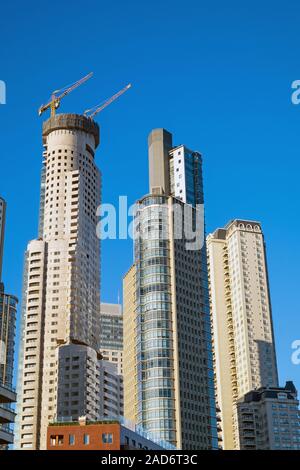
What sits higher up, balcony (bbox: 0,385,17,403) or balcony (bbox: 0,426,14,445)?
balcony (bbox: 0,385,17,403)

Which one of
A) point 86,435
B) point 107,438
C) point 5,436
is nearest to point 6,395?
point 5,436

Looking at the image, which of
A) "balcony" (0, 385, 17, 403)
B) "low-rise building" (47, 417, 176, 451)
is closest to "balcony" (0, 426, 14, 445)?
"balcony" (0, 385, 17, 403)

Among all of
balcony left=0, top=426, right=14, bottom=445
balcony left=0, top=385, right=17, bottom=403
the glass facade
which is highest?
the glass facade

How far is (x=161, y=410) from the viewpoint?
180750mm

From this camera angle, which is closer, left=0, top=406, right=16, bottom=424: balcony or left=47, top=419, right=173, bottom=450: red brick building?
left=0, top=406, right=16, bottom=424: balcony

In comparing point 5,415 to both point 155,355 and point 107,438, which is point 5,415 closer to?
point 107,438

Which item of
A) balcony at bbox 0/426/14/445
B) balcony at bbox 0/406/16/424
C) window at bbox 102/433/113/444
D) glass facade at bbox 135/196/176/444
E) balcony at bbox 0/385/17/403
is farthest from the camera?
glass facade at bbox 135/196/176/444

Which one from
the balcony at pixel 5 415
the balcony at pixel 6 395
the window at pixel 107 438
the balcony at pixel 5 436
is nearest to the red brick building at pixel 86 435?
the window at pixel 107 438

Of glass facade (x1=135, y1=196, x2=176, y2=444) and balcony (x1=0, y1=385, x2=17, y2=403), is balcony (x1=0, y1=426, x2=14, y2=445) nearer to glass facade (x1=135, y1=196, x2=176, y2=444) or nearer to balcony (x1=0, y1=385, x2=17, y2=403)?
balcony (x1=0, y1=385, x2=17, y2=403)
